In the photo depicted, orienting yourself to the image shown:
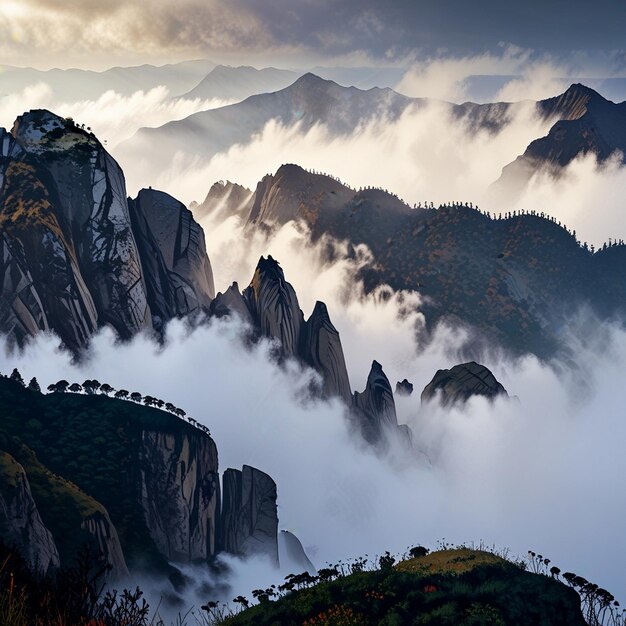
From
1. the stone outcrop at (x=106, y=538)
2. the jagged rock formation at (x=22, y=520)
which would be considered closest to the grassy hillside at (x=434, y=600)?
the jagged rock formation at (x=22, y=520)

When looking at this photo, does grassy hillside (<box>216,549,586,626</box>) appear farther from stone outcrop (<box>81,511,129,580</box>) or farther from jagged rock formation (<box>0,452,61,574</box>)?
stone outcrop (<box>81,511,129,580</box>)

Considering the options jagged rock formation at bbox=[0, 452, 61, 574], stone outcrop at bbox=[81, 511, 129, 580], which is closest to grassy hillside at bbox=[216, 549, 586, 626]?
jagged rock formation at bbox=[0, 452, 61, 574]

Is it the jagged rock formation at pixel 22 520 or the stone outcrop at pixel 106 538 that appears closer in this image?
the jagged rock formation at pixel 22 520

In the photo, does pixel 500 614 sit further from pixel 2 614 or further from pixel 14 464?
pixel 14 464

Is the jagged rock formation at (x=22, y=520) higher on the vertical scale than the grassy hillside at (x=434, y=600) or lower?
higher

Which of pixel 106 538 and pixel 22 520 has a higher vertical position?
pixel 106 538

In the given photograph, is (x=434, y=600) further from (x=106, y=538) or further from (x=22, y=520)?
(x=106, y=538)

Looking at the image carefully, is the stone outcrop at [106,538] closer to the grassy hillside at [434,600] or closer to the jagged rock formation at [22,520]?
the jagged rock formation at [22,520]

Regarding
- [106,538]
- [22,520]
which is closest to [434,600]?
[22,520]

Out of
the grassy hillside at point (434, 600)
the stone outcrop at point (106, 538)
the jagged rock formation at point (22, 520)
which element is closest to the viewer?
the grassy hillside at point (434, 600)
